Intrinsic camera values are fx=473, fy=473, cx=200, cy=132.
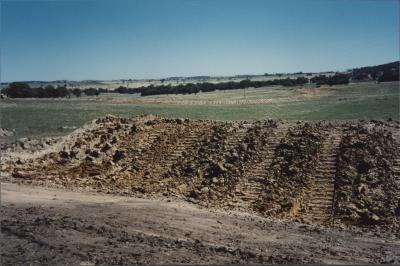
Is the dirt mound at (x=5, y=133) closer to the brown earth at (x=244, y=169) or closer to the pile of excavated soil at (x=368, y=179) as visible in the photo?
the brown earth at (x=244, y=169)

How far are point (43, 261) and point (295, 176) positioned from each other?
810cm

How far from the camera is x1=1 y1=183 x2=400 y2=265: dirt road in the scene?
8.77 meters

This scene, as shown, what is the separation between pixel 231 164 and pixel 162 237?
244 inches

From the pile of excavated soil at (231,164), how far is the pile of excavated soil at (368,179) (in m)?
0.02

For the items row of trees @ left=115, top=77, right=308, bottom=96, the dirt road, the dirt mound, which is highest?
row of trees @ left=115, top=77, right=308, bottom=96

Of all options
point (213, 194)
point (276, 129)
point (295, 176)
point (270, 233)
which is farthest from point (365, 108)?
point (270, 233)

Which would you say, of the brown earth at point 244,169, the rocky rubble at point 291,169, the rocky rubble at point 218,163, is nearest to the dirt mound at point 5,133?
the brown earth at point 244,169

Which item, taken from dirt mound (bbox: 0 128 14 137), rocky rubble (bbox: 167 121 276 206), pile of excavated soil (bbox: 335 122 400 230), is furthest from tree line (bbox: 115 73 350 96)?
pile of excavated soil (bbox: 335 122 400 230)

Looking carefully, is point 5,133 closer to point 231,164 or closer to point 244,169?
point 231,164

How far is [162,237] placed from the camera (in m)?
9.80

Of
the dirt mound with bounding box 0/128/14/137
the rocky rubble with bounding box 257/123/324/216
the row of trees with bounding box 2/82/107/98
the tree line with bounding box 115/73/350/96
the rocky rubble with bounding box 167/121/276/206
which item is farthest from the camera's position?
the tree line with bounding box 115/73/350/96

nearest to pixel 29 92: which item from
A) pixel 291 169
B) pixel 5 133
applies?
pixel 5 133

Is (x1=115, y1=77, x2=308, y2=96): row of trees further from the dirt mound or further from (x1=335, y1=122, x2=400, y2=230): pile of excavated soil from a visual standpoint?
(x1=335, y1=122, x2=400, y2=230): pile of excavated soil

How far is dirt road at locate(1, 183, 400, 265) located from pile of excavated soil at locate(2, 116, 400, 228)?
1446 millimetres
